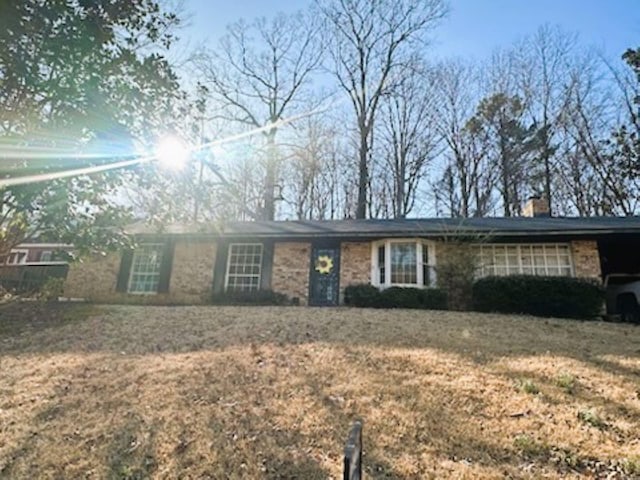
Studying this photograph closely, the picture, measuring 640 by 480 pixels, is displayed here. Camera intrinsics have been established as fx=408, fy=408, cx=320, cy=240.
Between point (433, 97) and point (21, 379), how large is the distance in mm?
25181

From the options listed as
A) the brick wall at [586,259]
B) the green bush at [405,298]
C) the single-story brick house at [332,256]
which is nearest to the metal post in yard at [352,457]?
the green bush at [405,298]

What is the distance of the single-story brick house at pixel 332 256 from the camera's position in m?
12.4

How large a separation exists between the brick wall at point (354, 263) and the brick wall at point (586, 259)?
6134 mm

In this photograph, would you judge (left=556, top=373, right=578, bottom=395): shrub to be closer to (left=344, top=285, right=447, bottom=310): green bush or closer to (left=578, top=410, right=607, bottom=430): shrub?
(left=578, top=410, right=607, bottom=430): shrub

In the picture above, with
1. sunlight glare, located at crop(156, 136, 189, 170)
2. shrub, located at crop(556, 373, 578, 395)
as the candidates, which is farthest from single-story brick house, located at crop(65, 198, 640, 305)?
shrub, located at crop(556, 373, 578, 395)

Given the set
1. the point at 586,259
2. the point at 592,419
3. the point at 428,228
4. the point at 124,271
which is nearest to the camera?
the point at 592,419

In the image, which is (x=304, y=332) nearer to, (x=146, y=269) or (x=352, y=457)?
(x=352, y=457)

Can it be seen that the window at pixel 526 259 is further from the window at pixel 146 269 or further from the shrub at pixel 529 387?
the window at pixel 146 269

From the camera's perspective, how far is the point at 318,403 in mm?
4996

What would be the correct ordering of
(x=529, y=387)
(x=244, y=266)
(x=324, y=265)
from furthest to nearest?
(x=244, y=266), (x=324, y=265), (x=529, y=387)

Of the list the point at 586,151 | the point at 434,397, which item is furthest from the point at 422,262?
the point at 586,151

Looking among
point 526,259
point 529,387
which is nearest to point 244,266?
point 526,259

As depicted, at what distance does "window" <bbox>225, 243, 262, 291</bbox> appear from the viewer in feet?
46.1

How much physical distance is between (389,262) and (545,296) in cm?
447
